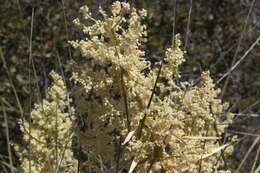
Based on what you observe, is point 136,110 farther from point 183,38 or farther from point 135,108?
point 183,38

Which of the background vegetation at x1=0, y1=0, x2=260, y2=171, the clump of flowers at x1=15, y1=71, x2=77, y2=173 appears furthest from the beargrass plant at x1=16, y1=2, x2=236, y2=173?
the background vegetation at x1=0, y1=0, x2=260, y2=171

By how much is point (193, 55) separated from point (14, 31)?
69.5 inches

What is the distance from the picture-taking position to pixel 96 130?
5.39 feet

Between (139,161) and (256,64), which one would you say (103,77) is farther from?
(256,64)

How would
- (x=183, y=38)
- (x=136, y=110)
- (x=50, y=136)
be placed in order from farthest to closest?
1. (x=183, y=38)
2. (x=50, y=136)
3. (x=136, y=110)

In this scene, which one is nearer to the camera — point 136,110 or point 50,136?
point 136,110

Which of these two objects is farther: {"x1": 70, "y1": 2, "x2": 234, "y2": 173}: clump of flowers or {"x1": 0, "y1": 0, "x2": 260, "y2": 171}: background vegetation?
{"x1": 0, "y1": 0, "x2": 260, "y2": 171}: background vegetation

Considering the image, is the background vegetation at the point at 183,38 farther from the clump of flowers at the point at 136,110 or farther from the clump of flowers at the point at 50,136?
the clump of flowers at the point at 136,110

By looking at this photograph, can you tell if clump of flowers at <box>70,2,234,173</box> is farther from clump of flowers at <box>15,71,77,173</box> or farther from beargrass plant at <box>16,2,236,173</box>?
clump of flowers at <box>15,71,77,173</box>

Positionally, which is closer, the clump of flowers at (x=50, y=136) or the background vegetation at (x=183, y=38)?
the clump of flowers at (x=50, y=136)

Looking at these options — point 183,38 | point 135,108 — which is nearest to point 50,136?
point 135,108

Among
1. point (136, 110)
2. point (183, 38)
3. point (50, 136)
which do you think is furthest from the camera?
point (183, 38)

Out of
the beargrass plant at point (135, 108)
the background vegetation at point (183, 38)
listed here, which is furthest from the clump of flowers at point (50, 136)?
the background vegetation at point (183, 38)

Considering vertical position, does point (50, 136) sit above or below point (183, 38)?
below
